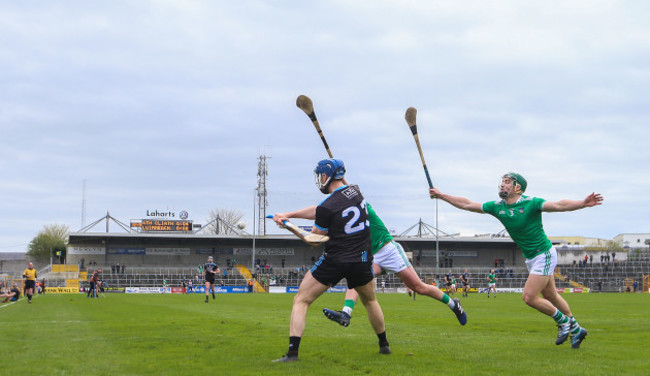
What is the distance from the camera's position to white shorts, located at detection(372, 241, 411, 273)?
9383mm

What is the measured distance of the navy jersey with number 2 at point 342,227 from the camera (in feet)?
23.8

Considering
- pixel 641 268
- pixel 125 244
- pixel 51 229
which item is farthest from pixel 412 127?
pixel 51 229

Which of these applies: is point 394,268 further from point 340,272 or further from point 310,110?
point 310,110

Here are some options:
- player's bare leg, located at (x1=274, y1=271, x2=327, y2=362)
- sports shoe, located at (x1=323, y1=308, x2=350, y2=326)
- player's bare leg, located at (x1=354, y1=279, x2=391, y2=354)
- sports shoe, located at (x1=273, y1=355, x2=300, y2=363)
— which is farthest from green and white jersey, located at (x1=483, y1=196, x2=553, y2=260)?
sports shoe, located at (x1=273, y1=355, x2=300, y2=363)

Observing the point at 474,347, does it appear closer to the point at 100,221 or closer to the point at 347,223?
the point at 347,223

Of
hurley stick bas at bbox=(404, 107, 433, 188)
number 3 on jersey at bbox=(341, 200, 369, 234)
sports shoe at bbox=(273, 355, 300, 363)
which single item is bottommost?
sports shoe at bbox=(273, 355, 300, 363)

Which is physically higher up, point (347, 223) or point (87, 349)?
point (347, 223)

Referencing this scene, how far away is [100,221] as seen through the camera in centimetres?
8194

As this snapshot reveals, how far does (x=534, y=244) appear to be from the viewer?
30.0ft

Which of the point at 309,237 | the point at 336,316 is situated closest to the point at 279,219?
the point at 309,237

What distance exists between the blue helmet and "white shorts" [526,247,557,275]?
11.1 ft

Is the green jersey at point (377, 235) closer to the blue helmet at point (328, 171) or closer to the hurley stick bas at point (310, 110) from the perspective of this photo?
the hurley stick bas at point (310, 110)

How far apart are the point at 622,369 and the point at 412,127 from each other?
219 inches

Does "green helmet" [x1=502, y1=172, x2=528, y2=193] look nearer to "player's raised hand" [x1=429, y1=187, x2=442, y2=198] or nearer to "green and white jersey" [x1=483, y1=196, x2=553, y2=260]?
"green and white jersey" [x1=483, y1=196, x2=553, y2=260]
